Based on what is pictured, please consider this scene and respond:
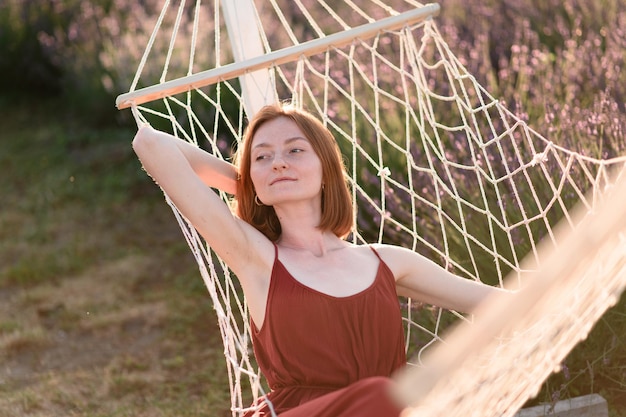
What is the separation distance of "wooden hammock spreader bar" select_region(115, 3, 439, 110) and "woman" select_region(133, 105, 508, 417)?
162mm

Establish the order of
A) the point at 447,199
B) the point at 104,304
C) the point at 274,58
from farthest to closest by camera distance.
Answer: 1. the point at 104,304
2. the point at 447,199
3. the point at 274,58

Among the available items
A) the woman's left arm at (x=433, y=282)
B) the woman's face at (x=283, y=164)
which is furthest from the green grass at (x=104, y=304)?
the woman's face at (x=283, y=164)

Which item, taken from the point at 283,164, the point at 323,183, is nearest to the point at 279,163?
the point at 283,164

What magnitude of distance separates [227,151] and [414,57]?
6.36 feet

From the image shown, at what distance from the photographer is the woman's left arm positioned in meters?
2.06

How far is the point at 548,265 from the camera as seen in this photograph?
1.16 m

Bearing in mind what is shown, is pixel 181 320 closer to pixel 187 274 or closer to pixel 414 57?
pixel 187 274

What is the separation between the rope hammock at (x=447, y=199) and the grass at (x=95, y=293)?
0.20 m

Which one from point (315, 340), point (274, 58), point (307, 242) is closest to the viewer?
point (315, 340)

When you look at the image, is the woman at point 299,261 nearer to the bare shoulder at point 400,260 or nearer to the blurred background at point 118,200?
the bare shoulder at point 400,260

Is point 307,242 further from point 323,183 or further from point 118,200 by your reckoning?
point 118,200

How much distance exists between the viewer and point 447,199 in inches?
110

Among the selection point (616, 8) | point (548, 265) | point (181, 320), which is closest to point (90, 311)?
point (181, 320)

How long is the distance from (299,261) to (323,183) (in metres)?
0.18
